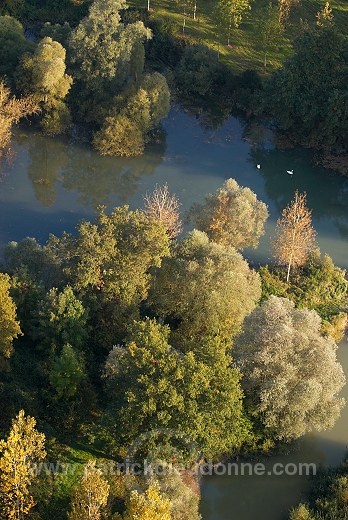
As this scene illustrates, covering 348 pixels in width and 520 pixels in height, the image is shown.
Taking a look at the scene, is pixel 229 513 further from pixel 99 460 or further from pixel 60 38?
pixel 60 38

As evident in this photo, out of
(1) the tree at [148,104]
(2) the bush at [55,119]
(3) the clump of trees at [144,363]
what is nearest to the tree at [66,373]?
(3) the clump of trees at [144,363]

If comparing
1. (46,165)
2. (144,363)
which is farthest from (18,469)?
(46,165)

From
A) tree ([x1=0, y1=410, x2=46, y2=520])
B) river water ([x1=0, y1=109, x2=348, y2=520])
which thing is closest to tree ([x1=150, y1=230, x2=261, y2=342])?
river water ([x1=0, y1=109, x2=348, y2=520])

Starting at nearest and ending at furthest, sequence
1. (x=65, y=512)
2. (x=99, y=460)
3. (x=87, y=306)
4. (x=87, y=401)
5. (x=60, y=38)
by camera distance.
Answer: (x=65, y=512), (x=99, y=460), (x=87, y=401), (x=87, y=306), (x=60, y=38)

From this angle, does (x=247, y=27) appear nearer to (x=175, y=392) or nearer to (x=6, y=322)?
(x=6, y=322)

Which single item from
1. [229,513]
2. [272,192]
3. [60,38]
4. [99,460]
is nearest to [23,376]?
[99,460]

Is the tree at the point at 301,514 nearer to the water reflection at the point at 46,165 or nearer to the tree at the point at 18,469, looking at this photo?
the tree at the point at 18,469

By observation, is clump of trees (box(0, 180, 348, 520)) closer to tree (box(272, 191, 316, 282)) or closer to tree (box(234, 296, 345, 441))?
tree (box(234, 296, 345, 441))
